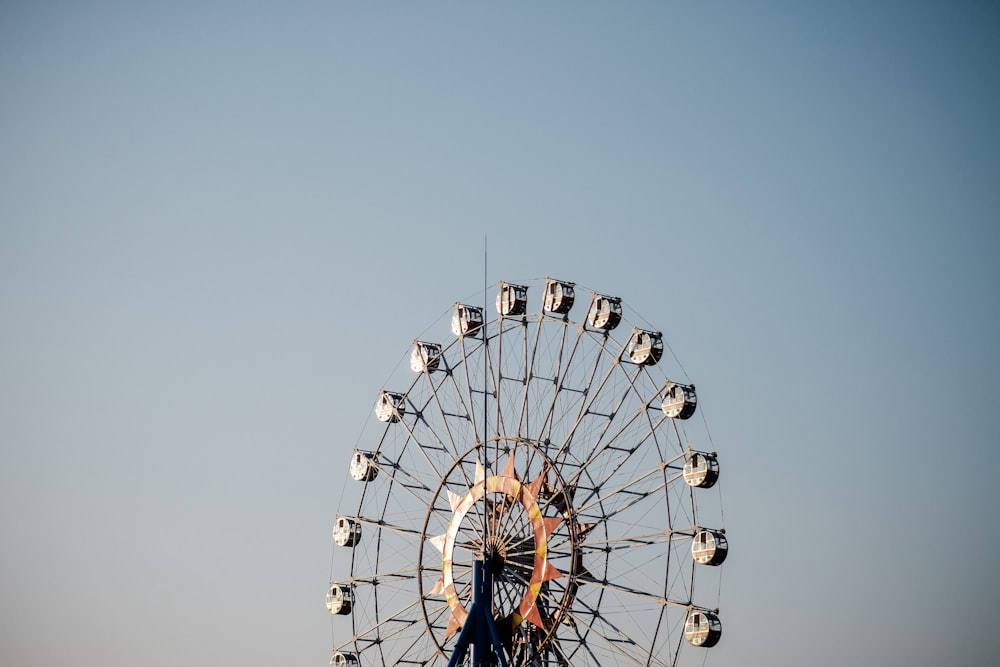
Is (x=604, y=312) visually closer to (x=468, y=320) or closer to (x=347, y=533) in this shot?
(x=468, y=320)

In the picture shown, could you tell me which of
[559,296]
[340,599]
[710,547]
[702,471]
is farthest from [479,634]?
[559,296]

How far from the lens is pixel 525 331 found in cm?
4494

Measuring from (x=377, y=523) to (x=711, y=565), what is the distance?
12574 mm

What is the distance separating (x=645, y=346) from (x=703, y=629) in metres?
8.38

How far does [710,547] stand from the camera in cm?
3906

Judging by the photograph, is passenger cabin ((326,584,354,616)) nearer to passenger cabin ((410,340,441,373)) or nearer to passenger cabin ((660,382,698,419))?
passenger cabin ((410,340,441,373))

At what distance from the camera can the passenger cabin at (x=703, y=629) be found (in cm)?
3853

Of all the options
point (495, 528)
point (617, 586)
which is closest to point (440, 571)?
point (495, 528)

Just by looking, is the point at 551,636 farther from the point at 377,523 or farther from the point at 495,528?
the point at 377,523

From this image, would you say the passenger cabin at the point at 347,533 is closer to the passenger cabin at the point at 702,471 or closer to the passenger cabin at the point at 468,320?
the passenger cabin at the point at 468,320

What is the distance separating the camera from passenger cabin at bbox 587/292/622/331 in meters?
43.3

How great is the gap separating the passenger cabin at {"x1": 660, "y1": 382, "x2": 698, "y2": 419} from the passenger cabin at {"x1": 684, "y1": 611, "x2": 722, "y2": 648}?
5.67 metres

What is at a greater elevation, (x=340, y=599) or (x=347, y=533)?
(x=347, y=533)

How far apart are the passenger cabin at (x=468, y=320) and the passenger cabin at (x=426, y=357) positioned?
1.14 m
